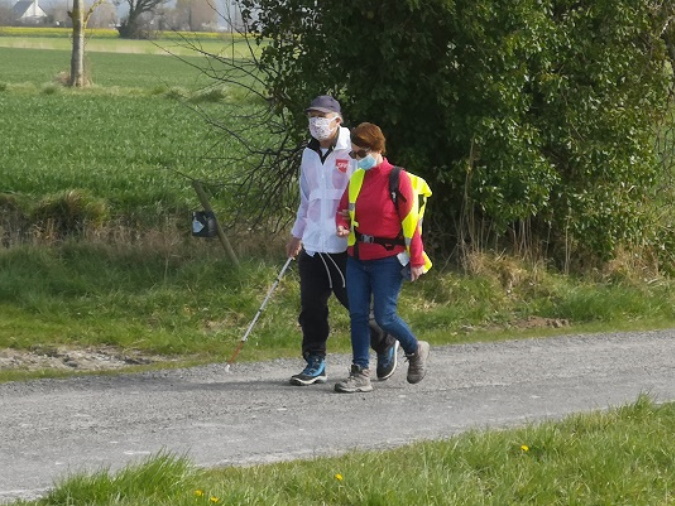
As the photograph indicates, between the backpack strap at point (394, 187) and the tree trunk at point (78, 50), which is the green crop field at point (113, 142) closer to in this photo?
the tree trunk at point (78, 50)

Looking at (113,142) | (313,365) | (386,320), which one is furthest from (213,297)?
(113,142)

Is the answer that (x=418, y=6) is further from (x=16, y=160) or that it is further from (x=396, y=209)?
(x=16, y=160)

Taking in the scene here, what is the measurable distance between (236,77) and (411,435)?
305 inches

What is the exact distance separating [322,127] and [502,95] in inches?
159

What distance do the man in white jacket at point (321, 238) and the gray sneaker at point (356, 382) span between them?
30 cm

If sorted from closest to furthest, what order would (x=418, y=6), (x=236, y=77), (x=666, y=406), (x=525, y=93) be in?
1. (x=666, y=406)
2. (x=418, y=6)
3. (x=525, y=93)
4. (x=236, y=77)

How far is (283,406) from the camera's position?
8875 millimetres

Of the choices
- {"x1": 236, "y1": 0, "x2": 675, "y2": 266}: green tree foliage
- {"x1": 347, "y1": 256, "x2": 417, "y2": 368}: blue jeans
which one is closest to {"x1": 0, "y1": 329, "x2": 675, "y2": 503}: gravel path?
{"x1": 347, "y1": 256, "x2": 417, "y2": 368}: blue jeans

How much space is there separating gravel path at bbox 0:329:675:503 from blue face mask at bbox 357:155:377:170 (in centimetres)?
150

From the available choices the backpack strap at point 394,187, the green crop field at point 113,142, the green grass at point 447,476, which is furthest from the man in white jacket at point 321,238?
the green crop field at point 113,142

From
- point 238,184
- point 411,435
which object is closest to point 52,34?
point 238,184

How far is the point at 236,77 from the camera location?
15188 millimetres

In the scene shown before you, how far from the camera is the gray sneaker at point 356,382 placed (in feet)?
30.9

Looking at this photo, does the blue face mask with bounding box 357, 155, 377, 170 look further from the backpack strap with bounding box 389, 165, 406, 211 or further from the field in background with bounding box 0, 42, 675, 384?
the field in background with bounding box 0, 42, 675, 384
